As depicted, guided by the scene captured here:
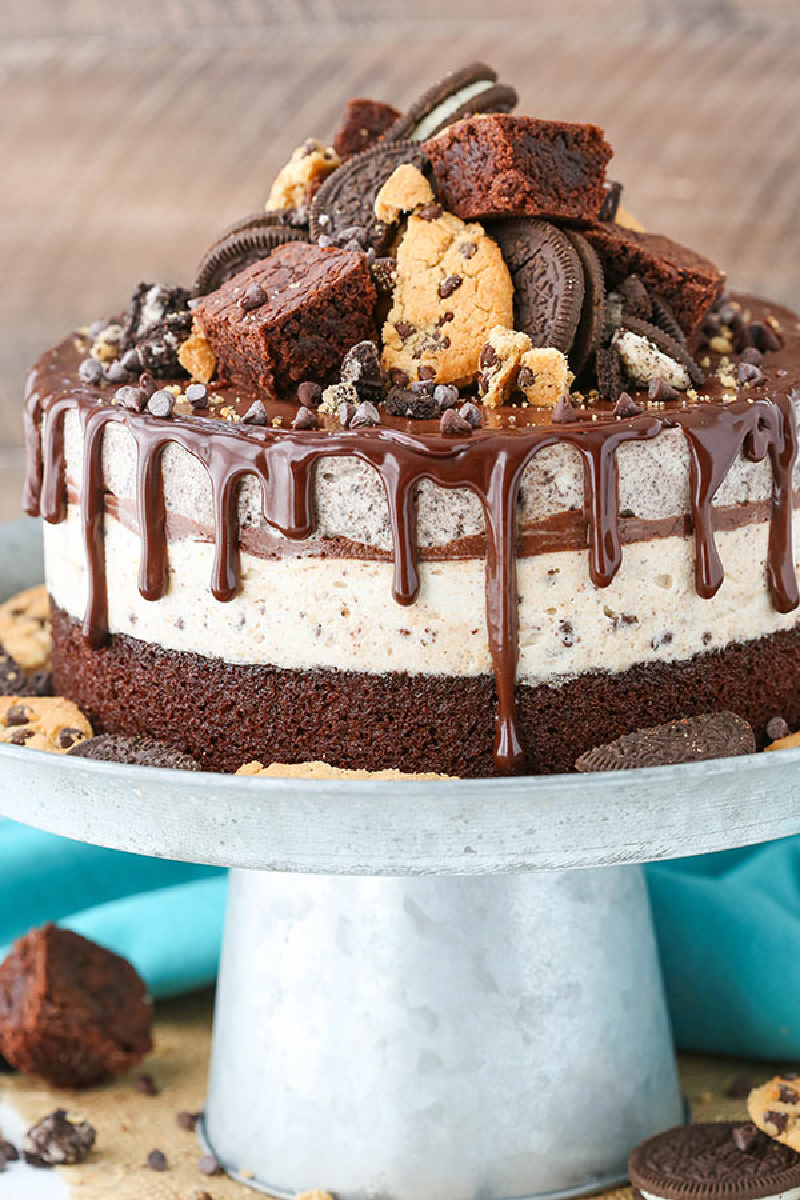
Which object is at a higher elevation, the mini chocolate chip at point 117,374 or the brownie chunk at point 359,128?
the brownie chunk at point 359,128

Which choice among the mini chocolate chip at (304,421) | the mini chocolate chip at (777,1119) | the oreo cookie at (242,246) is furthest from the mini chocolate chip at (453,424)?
the mini chocolate chip at (777,1119)

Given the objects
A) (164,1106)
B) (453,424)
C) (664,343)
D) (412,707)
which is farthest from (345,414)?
(164,1106)

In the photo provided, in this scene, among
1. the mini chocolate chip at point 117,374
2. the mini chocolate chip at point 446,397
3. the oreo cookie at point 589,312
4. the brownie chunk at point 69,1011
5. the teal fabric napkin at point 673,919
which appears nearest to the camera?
the mini chocolate chip at point 446,397

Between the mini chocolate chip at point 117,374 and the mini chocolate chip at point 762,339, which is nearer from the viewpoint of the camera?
the mini chocolate chip at point 117,374

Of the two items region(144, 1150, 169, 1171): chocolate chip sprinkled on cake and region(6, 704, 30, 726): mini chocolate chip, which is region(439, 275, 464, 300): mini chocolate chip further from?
region(144, 1150, 169, 1171): chocolate chip sprinkled on cake

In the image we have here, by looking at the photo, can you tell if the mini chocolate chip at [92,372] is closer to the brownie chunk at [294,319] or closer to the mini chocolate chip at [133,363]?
the mini chocolate chip at [133,363]
